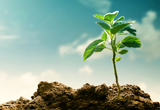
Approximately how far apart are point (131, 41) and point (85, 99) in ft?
3.12

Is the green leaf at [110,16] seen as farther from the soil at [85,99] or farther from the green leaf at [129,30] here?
the soil at [85,99]

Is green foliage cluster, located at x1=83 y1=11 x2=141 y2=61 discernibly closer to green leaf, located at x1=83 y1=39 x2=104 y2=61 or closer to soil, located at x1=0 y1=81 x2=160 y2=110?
green leaf, located at x1=83 y1=39 x2=104 y2=61

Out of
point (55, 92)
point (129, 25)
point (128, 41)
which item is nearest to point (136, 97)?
point (128, 41)

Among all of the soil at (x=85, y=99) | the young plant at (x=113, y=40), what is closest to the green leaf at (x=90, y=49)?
the young plant at (x=113, y=40)

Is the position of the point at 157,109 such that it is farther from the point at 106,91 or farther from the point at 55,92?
the point at 55,92

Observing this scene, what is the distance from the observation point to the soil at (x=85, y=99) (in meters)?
2.07

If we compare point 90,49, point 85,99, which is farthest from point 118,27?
point 85,99

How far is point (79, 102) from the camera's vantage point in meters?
2.23

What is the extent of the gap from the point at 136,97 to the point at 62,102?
0.95 metres

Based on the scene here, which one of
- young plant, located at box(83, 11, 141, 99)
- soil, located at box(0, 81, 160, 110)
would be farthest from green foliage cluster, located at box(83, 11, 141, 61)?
soil, located at box(0, 81, 160, 110)

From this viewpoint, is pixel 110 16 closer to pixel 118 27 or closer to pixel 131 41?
pixel 118 27

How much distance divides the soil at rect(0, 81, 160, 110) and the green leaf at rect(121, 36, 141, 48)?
25.1 inches

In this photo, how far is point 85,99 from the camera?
226 centimetres

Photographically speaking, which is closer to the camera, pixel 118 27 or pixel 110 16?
pixel 118 27
